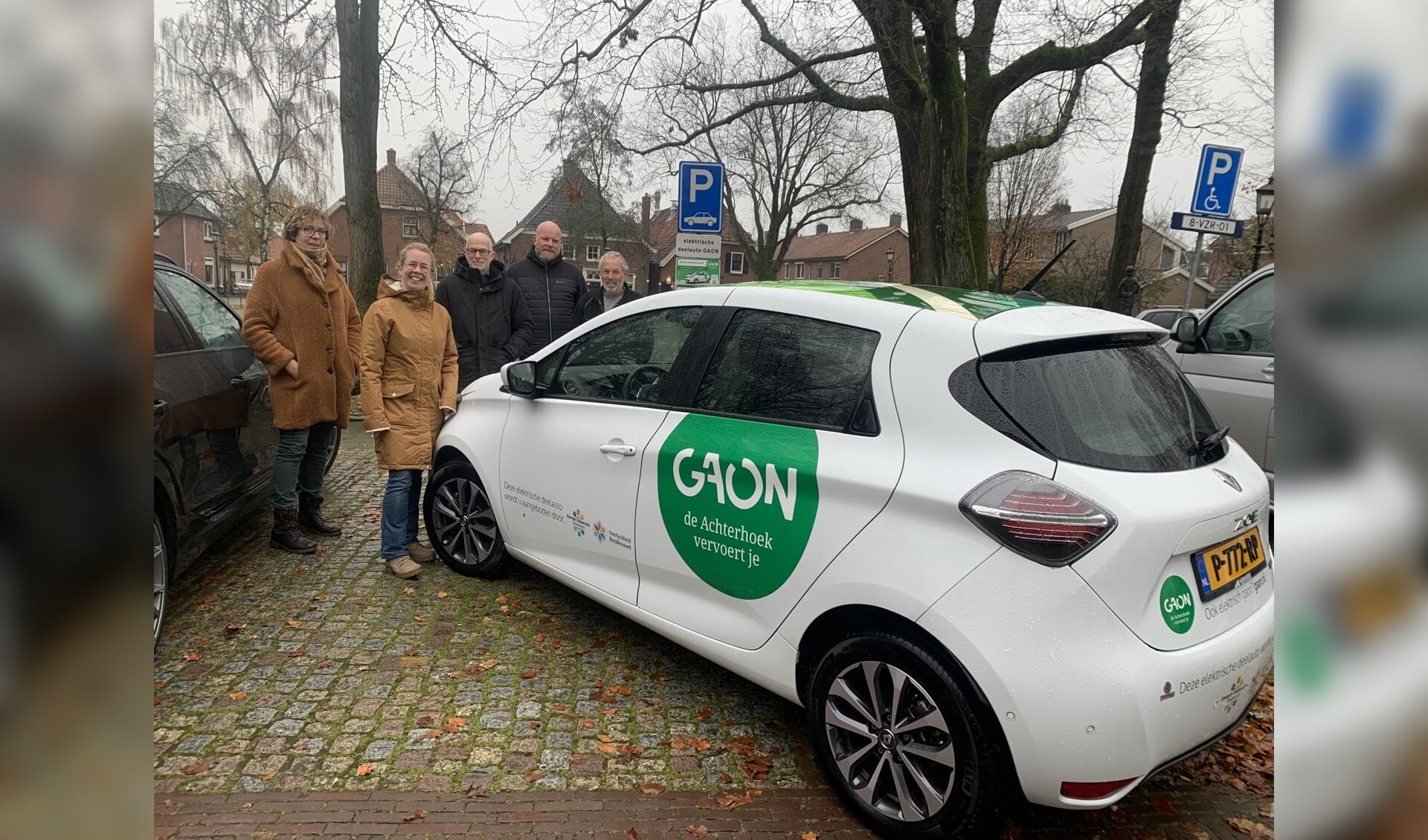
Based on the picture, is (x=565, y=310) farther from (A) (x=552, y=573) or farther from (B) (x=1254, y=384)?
(B) (x=1254, y=384)

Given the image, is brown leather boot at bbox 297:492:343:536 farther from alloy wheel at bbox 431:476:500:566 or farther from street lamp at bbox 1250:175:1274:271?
street lamp at bbox 1250:175:1274:271

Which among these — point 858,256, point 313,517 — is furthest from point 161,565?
point 858,256

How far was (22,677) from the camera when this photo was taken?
486mm

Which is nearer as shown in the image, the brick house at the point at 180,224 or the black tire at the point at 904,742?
the brick house at the point at 180,224

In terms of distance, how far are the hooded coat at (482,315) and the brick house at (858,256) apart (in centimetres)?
5441

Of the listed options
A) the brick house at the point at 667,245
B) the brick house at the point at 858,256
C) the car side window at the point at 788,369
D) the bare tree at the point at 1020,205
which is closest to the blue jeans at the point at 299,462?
the car side window at the point at 788,369

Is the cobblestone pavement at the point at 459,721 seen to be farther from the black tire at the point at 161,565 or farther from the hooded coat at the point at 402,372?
the hooded coat at the point at 402,372

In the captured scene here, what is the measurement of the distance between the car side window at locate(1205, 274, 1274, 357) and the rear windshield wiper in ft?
10.5

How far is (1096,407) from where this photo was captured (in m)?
2.40

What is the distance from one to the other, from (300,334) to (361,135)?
22.1ft

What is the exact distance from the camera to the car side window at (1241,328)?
536 centimetres

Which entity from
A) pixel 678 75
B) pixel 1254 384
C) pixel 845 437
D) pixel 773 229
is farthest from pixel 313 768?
pixel 773 229

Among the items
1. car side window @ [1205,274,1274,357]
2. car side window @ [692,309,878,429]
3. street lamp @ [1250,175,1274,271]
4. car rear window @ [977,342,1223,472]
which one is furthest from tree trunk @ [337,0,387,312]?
car rear window @ [977,342,1223,472]

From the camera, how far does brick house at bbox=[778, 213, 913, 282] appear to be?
6122cm
